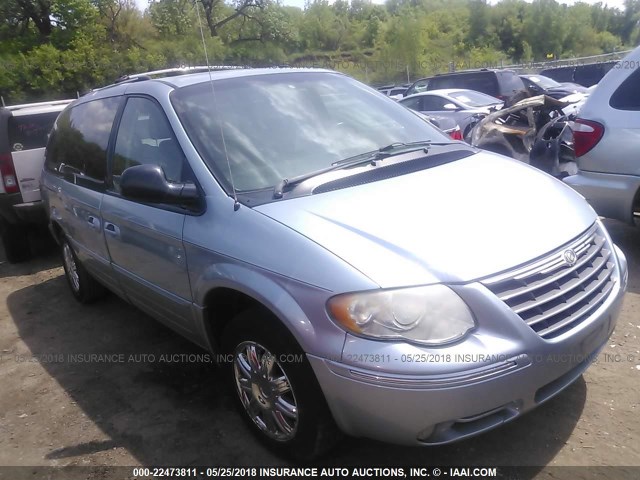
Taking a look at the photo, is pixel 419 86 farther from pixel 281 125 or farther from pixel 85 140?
pixel 281 125

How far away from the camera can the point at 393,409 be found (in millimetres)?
2104

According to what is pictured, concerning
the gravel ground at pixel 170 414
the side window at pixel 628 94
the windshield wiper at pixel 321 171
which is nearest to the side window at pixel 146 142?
the windshield wiper at pixel 321 171

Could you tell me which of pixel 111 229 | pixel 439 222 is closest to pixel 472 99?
pixel 111 229

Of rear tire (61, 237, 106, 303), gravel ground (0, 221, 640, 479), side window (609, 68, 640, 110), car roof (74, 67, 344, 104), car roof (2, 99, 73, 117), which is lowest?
gravel ground (0, 221, 640, 479)

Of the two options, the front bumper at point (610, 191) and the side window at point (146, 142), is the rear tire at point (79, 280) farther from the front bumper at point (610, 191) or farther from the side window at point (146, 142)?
the front bumper at point (610, 191)

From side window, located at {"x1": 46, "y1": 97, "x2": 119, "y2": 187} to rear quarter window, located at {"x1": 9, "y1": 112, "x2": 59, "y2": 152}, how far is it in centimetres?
170

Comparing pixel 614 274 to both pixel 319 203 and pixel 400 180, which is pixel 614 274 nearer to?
pixel 400 180

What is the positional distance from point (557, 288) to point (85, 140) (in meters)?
3.46

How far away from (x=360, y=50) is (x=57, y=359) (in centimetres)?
5916

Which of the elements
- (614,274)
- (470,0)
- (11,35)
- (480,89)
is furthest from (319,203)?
(470,0)

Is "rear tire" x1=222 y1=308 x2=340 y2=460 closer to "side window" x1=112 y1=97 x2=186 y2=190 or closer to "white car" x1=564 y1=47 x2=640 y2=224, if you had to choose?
"side window" x1=112 y1=97 x2=186 y2=190

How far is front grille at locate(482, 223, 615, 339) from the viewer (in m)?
2.19

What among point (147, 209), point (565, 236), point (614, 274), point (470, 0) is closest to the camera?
point (565, 236)

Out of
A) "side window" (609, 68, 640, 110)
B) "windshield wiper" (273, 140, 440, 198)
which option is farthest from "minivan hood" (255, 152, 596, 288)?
"side window" (609, 68, 640, 110)
